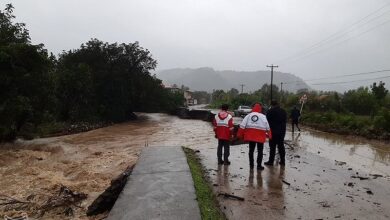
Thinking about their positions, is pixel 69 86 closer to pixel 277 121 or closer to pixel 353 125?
pixel 353 125

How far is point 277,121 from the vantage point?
38.9 feet

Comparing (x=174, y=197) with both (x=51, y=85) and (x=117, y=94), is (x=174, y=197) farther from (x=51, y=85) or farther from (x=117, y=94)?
(x=117, y=94)

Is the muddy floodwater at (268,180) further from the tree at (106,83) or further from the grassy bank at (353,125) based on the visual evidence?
the tree at (106,83)

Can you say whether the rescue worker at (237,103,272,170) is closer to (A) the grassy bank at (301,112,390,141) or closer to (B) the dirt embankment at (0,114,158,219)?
(B) the dirt embankment at (0,114,158,219)

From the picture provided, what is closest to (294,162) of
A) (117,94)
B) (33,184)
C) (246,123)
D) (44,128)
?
(246,123)

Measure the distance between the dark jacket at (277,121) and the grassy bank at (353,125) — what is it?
13.0m

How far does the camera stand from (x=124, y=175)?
955 cm

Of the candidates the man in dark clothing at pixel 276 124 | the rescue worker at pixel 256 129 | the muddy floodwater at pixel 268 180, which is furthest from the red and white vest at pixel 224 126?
the man in dark clothing at pixel 276 124

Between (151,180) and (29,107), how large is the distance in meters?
15.7

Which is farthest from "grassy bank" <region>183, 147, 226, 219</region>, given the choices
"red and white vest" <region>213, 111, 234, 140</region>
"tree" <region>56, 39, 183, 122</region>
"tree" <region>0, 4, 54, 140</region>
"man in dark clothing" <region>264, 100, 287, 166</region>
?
"tree" <region>56, 39, 183, 122</region>

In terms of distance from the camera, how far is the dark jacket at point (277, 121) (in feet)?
38.7

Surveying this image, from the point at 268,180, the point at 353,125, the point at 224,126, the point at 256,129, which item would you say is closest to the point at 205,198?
the point at 268,180


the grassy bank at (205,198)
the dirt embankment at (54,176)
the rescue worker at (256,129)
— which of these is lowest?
the dirt embankment at (54,176)

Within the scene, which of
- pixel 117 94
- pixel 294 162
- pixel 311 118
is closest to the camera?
pixel 294 162
